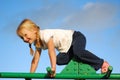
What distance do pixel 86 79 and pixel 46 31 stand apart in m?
0.69

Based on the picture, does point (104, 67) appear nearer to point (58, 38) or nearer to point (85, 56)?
point (85, 56)

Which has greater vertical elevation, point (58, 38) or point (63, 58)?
point (58, 38)

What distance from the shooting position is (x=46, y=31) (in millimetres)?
Answer: 4047

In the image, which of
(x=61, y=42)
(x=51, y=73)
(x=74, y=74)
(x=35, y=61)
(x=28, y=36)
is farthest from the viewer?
(x=35, y=61)

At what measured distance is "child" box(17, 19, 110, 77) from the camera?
4.00m

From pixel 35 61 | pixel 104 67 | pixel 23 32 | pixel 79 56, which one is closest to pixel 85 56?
pixel 79 56

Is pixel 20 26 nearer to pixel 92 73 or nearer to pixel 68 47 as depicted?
pixel 68 47

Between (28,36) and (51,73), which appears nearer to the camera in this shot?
(51,73)

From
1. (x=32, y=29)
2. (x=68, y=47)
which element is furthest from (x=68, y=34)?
(x=32, y=29)

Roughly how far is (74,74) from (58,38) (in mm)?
480

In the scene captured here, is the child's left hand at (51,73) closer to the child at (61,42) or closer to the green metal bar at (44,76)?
the green metal bar at (44,76)

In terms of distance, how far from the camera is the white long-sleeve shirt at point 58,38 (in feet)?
13.1

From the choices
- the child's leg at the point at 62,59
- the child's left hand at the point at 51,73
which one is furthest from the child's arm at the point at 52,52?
the child's leg at the point at 62,59

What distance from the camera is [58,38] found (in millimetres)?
4062
